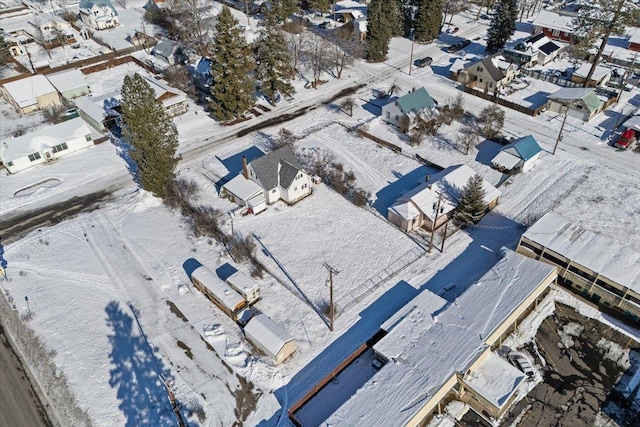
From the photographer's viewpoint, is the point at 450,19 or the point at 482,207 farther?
the point at 450,19

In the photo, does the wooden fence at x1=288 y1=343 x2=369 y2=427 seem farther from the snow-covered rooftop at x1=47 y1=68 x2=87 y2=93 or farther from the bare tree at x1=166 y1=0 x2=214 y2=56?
the bare tree at x1=166 y1=0 x2=214 y2=56

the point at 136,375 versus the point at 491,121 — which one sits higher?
the point at 491,121

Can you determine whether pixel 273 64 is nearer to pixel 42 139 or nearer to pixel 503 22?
pixel 42 139

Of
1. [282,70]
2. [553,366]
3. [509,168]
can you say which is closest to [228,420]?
[553,366]

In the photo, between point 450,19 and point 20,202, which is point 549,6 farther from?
point 20,202

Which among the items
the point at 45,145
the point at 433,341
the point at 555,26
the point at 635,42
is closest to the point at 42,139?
the point at 45,145

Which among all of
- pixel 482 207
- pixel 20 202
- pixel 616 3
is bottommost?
pixel 20 202
